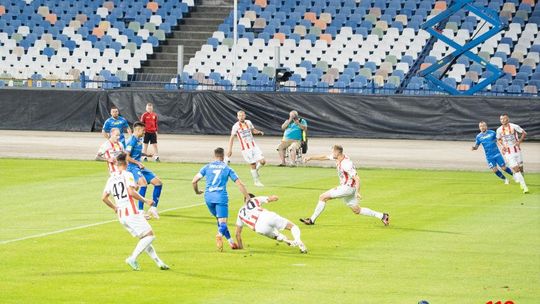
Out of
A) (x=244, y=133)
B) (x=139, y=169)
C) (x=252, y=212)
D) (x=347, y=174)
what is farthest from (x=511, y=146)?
(x=252, y=212)

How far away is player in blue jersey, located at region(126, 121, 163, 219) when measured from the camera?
23453 mm

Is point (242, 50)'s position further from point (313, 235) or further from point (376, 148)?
point (313, 235)

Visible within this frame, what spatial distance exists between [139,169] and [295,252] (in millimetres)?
5492

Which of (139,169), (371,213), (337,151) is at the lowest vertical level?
(371,213)

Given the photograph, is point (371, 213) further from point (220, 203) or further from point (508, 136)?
point (508, 136)

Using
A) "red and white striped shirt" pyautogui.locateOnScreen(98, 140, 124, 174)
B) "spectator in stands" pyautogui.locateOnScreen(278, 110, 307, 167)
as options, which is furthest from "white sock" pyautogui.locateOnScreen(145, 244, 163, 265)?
"spectator in stands" pyautogui.locateOnScreen(278, 110, 307, 167)

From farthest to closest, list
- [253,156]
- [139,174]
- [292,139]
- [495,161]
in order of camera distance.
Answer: [292,139]
[495,161]
[253,156]
[139,174]

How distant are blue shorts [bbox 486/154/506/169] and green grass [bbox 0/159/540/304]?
1158 mm

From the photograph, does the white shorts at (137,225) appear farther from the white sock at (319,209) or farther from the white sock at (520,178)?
the white sock at (520,178)

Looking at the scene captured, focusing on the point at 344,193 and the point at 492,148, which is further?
the point at 492,148

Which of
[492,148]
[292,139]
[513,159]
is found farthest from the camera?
[292,139]

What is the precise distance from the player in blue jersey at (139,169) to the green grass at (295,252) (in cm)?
54

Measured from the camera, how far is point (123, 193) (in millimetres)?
17250

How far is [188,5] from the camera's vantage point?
58594 millimetres
